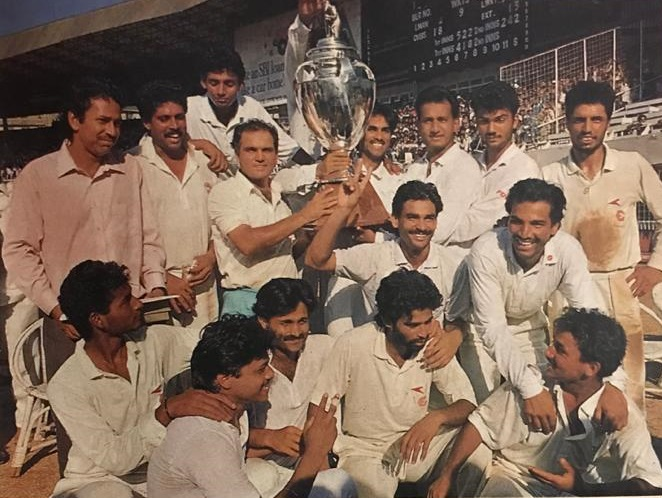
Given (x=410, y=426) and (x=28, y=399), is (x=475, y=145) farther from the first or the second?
(x=28, y=399)

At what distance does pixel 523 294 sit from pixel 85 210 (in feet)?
5.63

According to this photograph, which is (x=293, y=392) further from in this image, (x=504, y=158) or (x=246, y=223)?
(x=504, y=158)

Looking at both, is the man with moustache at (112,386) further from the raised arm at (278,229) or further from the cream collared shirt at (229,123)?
the cream collared shirt at (229,123)

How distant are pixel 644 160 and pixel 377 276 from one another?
3.62ft

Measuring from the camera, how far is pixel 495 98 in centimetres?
276

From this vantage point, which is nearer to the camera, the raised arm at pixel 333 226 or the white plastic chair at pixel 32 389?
the raised arm at pixel 333 226

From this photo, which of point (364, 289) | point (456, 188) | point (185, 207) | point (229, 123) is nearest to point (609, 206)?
point (456, 188)

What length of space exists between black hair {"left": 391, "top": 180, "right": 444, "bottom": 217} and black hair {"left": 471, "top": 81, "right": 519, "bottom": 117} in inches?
13.7

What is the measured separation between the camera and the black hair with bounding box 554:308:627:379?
9.09 feet

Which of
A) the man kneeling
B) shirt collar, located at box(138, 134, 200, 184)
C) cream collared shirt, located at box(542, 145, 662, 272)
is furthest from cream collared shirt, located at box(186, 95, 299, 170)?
cream collared shirt, located at box(542, 145, 662, 272)

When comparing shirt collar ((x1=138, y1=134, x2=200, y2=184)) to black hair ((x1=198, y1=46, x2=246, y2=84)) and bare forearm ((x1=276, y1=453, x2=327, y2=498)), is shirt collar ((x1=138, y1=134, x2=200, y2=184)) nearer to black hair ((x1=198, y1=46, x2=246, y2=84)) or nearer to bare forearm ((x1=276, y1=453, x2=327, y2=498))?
black hair ((x1=198, y1=46, x2=246, y2=84))

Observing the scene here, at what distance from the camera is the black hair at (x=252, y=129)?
281 cm

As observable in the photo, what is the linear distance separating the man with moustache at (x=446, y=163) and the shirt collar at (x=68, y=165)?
3.75 ft

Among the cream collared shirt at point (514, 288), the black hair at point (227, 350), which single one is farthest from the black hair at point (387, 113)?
the black hair at point (227, 350)
